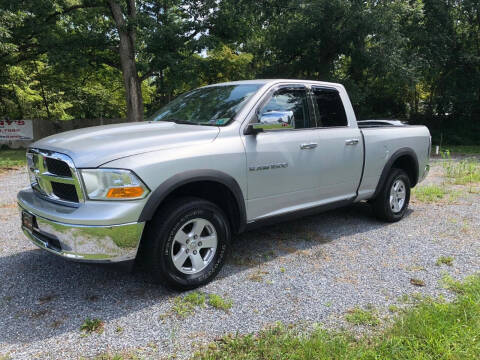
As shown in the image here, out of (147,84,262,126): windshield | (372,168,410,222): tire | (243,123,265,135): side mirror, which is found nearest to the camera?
(243,123,265,135): side mirror

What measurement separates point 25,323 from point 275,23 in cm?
1763

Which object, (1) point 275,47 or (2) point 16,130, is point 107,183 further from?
(2) point 16,130

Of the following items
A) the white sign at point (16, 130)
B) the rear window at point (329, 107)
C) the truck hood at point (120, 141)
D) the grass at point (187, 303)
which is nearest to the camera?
the truck hood at point (120, 141)

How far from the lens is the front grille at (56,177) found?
9.71ft

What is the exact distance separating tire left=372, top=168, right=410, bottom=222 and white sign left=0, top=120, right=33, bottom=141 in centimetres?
1766

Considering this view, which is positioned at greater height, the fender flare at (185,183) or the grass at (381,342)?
the fender flare at (185,183)

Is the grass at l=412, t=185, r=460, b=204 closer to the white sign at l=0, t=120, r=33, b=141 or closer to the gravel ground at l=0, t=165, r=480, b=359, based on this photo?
the gravel ground at l=0, t=165, r=480, b=359

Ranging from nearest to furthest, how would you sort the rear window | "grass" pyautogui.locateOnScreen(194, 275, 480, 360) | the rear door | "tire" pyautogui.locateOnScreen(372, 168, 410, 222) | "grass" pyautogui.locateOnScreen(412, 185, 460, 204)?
"grass" pyautogui.locateOnScreen(194, 275, 480, 360)
the rear door
the rear window
"tire" pyautogui.locateOnScreen(372, 168, 410, 222)
"grass" pyautogui.locateOnScreen(412, 185, 460, 204)

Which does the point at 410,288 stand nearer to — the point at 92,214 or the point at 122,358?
the point at 122,358

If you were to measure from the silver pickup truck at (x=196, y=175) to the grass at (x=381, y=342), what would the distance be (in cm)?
95

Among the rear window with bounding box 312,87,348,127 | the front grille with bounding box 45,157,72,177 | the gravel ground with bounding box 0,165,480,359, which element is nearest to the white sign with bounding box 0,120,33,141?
the gravel ground with bounding box 0,165,480,359

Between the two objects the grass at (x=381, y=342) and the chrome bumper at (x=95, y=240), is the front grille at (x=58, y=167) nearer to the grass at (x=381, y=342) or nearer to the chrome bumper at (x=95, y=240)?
the chrome bumper at (x=95, y=240)

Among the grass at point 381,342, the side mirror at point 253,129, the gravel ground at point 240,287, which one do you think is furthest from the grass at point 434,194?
the side mirror at point 253,129

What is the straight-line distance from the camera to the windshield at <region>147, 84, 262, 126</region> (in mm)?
3837
